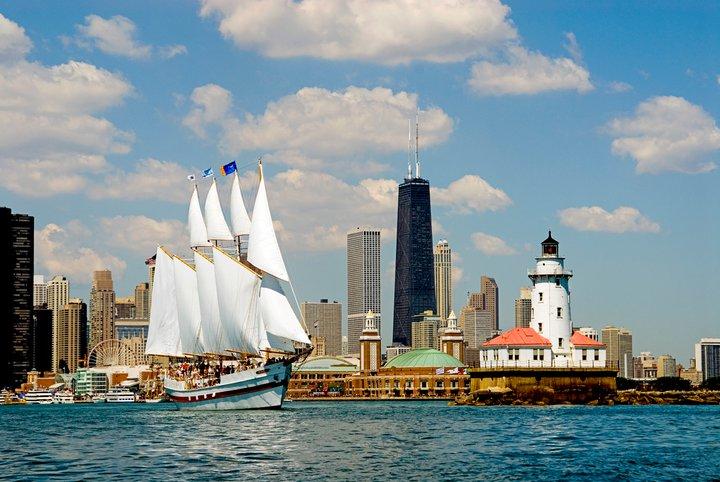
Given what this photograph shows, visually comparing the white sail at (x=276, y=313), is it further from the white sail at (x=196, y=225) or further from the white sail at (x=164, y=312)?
the white sail at (x=164, y=312)

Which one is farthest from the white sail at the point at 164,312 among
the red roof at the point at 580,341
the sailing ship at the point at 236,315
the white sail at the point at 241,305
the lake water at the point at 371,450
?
the red roof at the point at 580,341

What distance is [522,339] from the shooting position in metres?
154

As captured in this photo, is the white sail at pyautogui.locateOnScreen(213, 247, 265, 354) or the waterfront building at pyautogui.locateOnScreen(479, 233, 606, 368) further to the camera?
the waterfront building at pyautogui.locateOnScreen(479, 233, 606, 368)

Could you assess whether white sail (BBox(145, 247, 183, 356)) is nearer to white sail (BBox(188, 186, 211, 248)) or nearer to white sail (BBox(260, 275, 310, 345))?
white sail (BBox(188, 186, 211, 248))

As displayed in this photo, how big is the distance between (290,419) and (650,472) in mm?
56352

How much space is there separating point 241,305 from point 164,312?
735 inches

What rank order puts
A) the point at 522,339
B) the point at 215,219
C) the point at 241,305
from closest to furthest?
the point at 241,305 → the point at 215,219 → the point at 522,339

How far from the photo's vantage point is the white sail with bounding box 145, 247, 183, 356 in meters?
144

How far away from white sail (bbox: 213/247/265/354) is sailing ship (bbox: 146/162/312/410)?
0.11 metres

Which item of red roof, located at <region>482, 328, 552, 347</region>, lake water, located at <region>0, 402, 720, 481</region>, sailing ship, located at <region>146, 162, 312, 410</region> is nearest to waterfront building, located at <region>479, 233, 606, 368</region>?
red roof, located at <region>482, 328, 552, 347</region>

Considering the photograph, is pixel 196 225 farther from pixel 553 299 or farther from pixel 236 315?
pixel 553 299

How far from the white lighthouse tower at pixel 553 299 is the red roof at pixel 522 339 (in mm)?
1409

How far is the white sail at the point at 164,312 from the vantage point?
144m

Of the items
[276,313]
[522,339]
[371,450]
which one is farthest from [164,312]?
[371,450]
